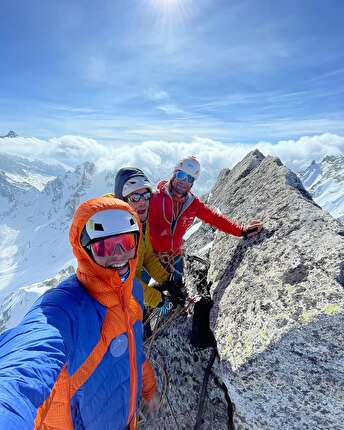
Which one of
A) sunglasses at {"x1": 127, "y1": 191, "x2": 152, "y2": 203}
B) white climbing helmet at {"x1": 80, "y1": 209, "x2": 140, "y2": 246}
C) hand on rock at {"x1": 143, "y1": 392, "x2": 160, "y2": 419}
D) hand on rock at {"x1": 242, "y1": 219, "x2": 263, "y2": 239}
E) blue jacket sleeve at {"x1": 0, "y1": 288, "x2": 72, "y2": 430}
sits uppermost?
white climbing helmet at {"x1": 80, "y1": 209, "x2": 140, "y2": 246}

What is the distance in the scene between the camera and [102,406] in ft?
9.92

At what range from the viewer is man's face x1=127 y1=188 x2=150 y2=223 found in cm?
588

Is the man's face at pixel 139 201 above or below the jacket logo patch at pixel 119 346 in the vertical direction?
above

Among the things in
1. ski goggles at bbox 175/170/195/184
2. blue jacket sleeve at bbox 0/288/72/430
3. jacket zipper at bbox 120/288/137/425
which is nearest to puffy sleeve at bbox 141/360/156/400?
jacket zipper at bbox 120/288/137/425

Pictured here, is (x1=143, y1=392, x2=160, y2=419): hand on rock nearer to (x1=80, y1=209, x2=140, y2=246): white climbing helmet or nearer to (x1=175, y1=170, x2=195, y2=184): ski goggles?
(x1=80, y1=209, x2=140, y2=246): white climbing helmet

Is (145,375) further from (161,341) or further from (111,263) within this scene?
(111,263)

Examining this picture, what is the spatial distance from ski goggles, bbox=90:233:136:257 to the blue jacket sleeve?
557 mm

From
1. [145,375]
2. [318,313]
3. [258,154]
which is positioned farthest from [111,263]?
[258,154]

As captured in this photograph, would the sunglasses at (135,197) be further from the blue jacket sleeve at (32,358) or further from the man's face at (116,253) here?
the blue jacket sleeve at (32,358)

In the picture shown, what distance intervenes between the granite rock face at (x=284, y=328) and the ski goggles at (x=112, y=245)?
1.79 meters

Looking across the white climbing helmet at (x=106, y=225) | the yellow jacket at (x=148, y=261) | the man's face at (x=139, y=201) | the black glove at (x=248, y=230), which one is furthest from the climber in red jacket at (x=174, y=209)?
the white climbing helmet at (x=106, y=225)

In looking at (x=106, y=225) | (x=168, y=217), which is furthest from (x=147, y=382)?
(x=168, y=217)

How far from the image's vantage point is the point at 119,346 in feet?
10.3

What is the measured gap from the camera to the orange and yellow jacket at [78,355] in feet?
7.18
